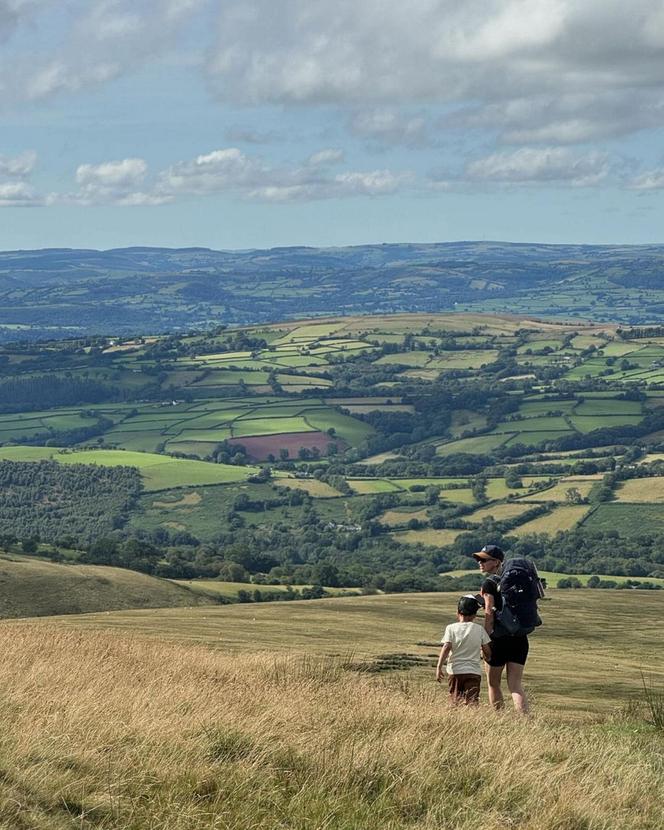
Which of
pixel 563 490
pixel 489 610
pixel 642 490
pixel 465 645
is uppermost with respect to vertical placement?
pixel 489 610

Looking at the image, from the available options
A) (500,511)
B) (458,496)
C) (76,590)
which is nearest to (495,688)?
(76,590)

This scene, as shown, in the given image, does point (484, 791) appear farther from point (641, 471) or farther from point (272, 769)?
point (641, 471)

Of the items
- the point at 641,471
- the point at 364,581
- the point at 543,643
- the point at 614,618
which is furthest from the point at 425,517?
the point at 543,643

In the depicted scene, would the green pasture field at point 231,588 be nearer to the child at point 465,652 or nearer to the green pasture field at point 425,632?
the green pasture field at point 425,632

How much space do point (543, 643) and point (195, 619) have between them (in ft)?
44.6

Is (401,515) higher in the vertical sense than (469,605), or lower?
lower

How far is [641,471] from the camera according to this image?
6683 inches

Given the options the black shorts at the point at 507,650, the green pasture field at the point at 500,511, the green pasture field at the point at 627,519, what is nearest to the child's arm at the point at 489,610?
the black shorts at the point at 507,650

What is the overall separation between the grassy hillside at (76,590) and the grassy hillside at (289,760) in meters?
37.3

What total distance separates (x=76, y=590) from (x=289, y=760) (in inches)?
1856

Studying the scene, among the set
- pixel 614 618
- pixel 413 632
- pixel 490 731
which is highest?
pixel 490 731

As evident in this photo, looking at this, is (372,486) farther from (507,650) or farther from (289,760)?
(289,760)

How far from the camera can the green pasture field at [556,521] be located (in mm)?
141875

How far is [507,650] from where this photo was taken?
58.6 ft
